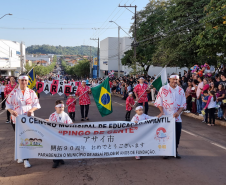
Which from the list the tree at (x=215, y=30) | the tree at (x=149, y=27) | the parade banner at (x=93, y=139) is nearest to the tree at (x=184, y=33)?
the tree at (x=215, y=30)

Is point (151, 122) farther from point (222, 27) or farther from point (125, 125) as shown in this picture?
point (222, 27)

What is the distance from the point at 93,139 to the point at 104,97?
89.5 inches

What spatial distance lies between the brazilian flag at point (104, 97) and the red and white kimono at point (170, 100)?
6.86 ft

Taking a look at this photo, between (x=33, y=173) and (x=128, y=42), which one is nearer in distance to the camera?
(x=33, y=173)

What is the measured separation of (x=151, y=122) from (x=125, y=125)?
0.59m

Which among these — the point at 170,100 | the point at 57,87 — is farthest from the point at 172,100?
the point at 57,87

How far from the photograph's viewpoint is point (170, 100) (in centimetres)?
644

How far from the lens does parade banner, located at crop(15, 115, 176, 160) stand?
5.98 metres

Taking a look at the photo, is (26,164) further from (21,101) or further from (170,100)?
(170,100)

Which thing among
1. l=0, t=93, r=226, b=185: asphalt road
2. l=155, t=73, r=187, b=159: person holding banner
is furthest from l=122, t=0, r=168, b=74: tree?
l=0, t=93, r=226, b=185: asphalt road

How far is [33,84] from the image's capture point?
9.94m

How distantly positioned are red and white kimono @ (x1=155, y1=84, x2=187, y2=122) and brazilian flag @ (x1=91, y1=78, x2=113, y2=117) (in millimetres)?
2091

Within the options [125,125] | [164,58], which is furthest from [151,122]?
[164,58]

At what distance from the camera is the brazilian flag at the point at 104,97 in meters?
8.27
